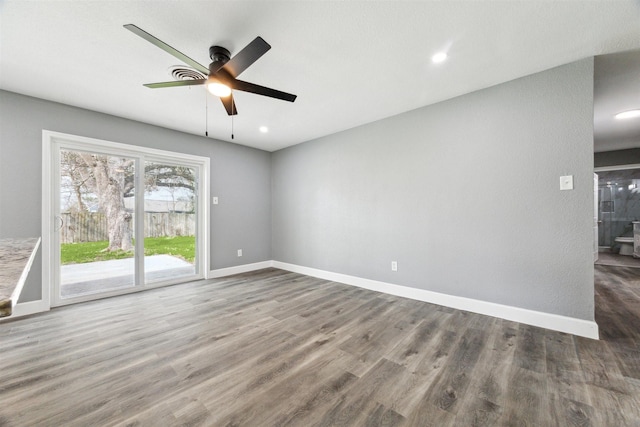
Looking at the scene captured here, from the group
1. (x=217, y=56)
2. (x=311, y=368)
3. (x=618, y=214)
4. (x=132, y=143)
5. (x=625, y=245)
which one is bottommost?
(x=311, y=368)

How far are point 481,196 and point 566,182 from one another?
2.16 feet

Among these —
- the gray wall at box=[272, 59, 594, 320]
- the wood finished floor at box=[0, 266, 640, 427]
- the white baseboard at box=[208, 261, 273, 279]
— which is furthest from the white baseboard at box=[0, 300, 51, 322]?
the gray wall at box=[272, 59, 594, 320]

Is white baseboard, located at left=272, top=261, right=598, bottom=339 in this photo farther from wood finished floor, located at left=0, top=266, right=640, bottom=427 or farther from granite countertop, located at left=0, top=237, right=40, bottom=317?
granite countertop, located at left=0, top=237, right=40, bottom=317

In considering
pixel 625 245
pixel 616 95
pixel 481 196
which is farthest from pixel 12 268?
pixel 625 245

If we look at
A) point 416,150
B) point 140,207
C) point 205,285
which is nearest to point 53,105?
point 140,207

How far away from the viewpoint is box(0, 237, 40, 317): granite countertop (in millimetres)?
689

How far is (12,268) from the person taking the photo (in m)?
0.97

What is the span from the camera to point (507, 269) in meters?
2.48

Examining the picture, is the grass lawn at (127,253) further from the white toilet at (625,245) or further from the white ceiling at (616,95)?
the white toilet at (625,245)

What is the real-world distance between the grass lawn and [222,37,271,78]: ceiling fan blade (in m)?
2.99

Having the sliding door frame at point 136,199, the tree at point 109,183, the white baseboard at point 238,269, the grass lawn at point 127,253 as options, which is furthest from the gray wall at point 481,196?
the tree at point 109,183

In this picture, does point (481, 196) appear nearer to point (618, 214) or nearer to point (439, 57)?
point (439, 57)

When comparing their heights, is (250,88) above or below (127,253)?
above

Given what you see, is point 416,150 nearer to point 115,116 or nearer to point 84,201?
point 115,116
